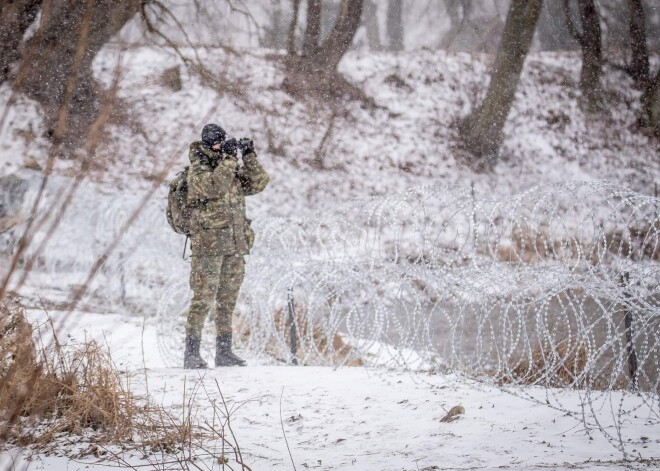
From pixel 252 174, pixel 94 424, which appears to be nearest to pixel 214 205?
pixel 252 174

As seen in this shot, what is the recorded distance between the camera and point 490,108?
13133mm

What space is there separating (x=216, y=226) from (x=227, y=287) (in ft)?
1.63

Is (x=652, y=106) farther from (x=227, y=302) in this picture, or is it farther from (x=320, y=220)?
(x=227, y=302)

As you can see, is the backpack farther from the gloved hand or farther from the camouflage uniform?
the gloved hand

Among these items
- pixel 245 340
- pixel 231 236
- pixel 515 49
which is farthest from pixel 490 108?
pixel 231 236

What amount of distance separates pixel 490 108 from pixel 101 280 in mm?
8506

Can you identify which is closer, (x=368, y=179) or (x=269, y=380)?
(x=269, y=380)

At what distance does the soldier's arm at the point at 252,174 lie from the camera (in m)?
4.78

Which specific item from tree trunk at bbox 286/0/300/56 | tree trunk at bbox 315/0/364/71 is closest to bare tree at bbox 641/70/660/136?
tree trunk at bbox 315/0/364/71

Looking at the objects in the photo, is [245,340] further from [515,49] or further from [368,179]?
[515,49]

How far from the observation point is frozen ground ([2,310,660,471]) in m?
2.52

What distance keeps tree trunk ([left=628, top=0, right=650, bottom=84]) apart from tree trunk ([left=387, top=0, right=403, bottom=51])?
5440mm

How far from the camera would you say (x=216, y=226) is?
454 cm

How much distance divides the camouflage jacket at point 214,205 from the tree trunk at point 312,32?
10518 millimetres
